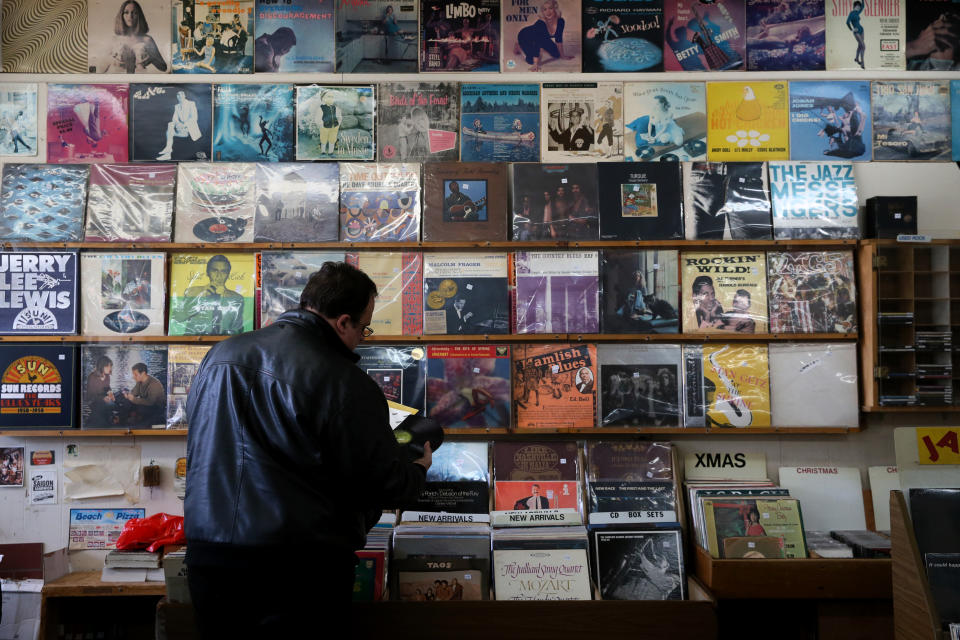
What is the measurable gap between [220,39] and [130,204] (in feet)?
3.17

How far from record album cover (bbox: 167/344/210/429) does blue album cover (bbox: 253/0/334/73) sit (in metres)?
1.49

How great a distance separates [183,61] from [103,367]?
1.62 metres

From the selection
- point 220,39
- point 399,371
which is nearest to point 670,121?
point 399,371

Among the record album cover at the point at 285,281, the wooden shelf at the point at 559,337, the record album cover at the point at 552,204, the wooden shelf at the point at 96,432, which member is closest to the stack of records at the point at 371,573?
the wooden shelf at the point at 559,337

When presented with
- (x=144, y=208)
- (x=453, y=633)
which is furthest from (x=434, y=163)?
(x=453, y=633)

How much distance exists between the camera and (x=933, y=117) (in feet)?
11.7

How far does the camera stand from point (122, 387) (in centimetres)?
346

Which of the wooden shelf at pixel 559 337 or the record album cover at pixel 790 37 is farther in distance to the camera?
the record album cover at pixel 790 37

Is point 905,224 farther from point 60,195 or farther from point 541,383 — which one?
point 60,195

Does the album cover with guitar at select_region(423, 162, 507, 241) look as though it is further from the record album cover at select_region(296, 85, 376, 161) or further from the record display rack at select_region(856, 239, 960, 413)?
the record display rack at select_region(856, 239, 960, 413)

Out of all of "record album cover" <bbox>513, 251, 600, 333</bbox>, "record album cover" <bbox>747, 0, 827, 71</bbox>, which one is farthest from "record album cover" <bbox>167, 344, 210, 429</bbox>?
"record album cover" <bbox>747, 0, 827, 71</bbox>

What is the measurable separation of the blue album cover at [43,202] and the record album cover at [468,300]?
1823 mm

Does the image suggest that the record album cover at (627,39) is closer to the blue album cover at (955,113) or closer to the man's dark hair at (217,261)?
the blue album cover at (955,113)

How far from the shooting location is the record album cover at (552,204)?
3.50 m
